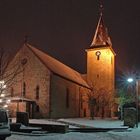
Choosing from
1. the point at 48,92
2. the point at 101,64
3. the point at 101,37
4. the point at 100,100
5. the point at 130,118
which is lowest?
the point at 130,118

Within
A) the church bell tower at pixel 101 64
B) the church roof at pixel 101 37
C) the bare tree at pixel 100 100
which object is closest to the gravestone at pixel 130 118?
the bare tree at pixel 100 100

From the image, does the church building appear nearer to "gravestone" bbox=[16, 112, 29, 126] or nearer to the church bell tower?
the church bell tower

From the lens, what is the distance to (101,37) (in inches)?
2985

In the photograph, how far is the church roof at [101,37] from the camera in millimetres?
75125

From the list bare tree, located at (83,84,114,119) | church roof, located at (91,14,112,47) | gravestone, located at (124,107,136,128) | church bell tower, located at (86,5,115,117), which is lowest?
gravestone, located at (124,107,136,128)

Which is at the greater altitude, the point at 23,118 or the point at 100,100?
the point at 100,100

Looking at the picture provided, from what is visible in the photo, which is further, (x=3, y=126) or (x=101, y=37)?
(x=101, y=37)

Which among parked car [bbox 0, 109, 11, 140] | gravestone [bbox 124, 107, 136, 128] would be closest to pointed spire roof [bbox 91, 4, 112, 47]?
gravestone [bbox 124, 107, 136, 128]

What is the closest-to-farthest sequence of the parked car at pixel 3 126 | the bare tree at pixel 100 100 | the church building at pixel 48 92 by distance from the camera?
the parked car at pixel 3 126 → the church building at pixel 48 92 → the bare tree at pixel 100 100

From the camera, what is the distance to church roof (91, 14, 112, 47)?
7512 cm

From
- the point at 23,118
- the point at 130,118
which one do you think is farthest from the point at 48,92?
the point at 23,118

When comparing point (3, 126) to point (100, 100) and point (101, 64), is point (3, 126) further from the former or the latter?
point (101, 64)

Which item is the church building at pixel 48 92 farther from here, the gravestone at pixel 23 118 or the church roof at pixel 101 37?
the gravestone at pixel 23 118

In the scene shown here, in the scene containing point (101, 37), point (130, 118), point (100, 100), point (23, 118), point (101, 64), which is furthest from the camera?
point (101, 37)
